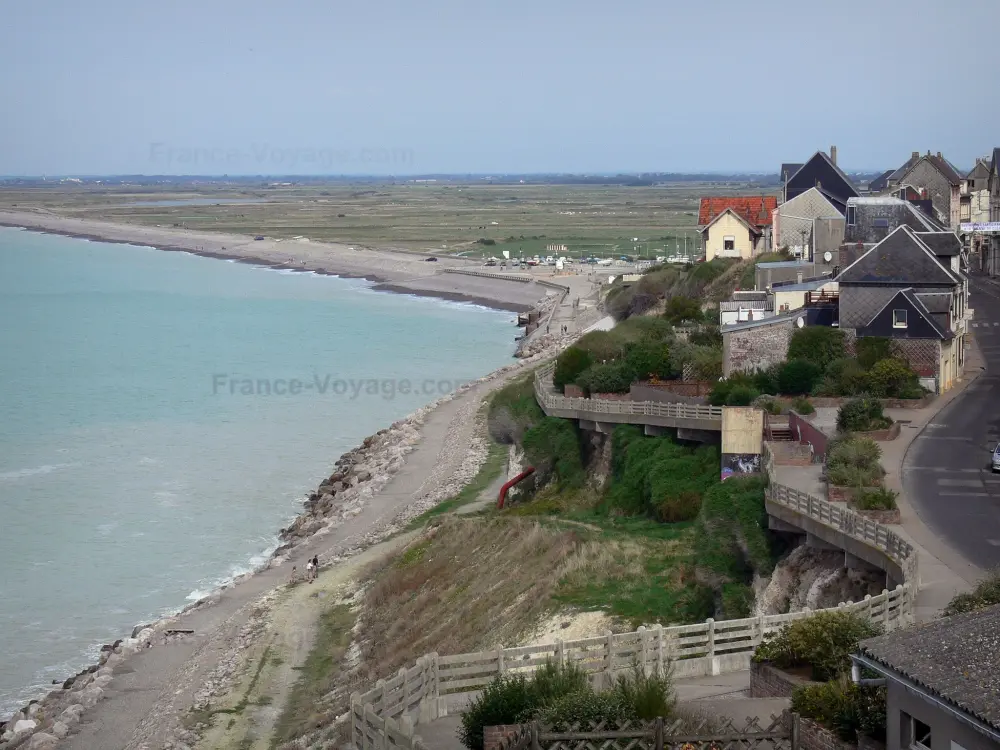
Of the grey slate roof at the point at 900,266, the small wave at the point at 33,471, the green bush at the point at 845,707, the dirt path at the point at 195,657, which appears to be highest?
the grey slate roof at the point at 900,266

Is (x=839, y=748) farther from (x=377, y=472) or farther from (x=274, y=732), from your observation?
(x=377, y=472)

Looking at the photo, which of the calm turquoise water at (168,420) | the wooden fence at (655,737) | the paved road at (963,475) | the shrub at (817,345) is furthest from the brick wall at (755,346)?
the wooden fence at (655,737)

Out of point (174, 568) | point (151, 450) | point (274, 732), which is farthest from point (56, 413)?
point (274, 732)

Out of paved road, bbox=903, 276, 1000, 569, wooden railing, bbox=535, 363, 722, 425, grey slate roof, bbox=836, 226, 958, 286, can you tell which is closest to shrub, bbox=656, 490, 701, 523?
wooden railing, bbox=535, 363, 722, 425

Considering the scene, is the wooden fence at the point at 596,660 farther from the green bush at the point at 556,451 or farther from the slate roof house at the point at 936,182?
the slate roof house at the point at 936,182

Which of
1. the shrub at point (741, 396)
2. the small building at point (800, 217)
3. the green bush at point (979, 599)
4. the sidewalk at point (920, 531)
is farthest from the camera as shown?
the small building at point (800, 217)

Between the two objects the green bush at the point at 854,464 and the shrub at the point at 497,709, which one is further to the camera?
the green bush at the point at 854,464
